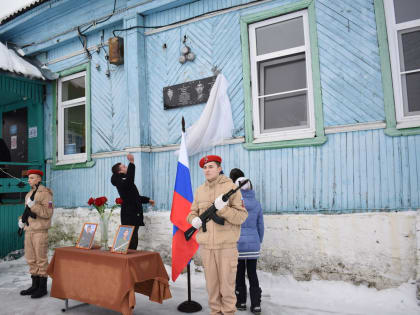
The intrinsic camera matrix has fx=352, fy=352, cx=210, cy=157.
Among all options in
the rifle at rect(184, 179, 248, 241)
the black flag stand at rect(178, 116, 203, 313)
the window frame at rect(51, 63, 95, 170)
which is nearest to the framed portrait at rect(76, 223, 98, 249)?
the black flag stand at rect(178, 116, 203, 313)

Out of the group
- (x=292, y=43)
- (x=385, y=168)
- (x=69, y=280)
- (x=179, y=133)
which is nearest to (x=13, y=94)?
(x=179, y=133)

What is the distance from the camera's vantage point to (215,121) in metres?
6.14

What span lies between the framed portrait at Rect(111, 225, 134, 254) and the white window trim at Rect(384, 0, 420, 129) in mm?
3840

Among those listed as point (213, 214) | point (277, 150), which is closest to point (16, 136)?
Answer: point (277, 150)

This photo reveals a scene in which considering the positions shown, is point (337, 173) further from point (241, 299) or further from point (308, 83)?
point (241, 299)

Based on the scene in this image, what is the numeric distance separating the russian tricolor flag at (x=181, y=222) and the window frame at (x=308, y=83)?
1532 mm

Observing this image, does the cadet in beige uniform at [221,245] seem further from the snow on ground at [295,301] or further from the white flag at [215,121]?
the white flag at [215,121]

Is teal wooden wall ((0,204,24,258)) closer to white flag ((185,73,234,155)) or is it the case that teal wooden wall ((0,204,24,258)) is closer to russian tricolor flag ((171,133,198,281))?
white flag ((185,73,234,155))

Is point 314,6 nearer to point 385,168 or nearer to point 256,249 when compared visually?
point 385,168

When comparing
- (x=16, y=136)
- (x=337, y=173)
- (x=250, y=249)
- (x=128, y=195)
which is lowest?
(x=250, y=249)

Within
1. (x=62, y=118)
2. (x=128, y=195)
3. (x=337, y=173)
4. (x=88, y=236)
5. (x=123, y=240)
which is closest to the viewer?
(x=123, y=240)

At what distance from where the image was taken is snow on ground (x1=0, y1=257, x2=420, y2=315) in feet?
14.4

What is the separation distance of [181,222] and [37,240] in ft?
7.57

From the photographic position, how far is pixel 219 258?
3.73 metres
